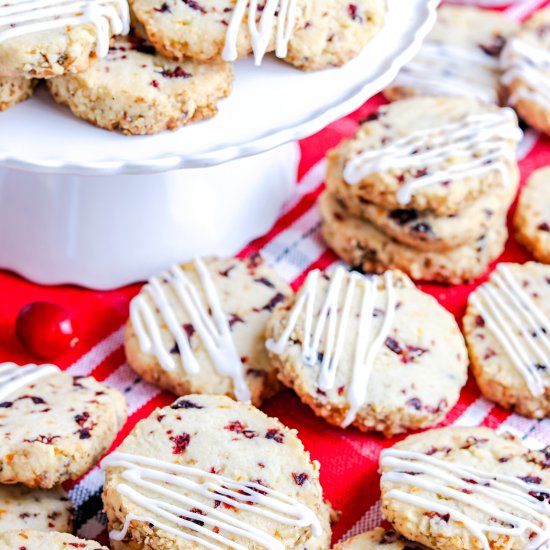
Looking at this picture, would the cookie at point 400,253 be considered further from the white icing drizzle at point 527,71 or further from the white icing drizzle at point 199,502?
the white icing drizzle at point 199,502

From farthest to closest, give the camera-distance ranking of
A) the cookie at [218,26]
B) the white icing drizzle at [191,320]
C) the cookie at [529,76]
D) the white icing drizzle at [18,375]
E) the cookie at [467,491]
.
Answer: the cookie at [529,76] → the white icing drizzle at [191,320] → the white icing drizzle at [18,375] → the cookie at [218,26] → the cookie at [467,491]

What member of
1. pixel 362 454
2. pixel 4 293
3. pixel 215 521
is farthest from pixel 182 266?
pixel 215 521

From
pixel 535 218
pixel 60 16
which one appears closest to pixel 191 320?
pixel 60 16

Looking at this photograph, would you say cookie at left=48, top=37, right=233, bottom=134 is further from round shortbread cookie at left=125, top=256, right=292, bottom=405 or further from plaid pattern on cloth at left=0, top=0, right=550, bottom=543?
plaid pattern on cloth at left=0, top=0, right=550, bottom=543

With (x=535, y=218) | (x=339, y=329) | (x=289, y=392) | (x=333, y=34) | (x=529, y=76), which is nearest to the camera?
(x=333, y=34)

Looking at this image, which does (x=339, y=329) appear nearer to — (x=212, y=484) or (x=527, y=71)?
(x=212, y=484)

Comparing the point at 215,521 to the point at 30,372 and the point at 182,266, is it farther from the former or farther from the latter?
the point at 182,266

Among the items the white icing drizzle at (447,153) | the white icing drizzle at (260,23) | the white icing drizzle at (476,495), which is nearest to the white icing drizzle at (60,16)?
the white icing drizzle at (260,23)
